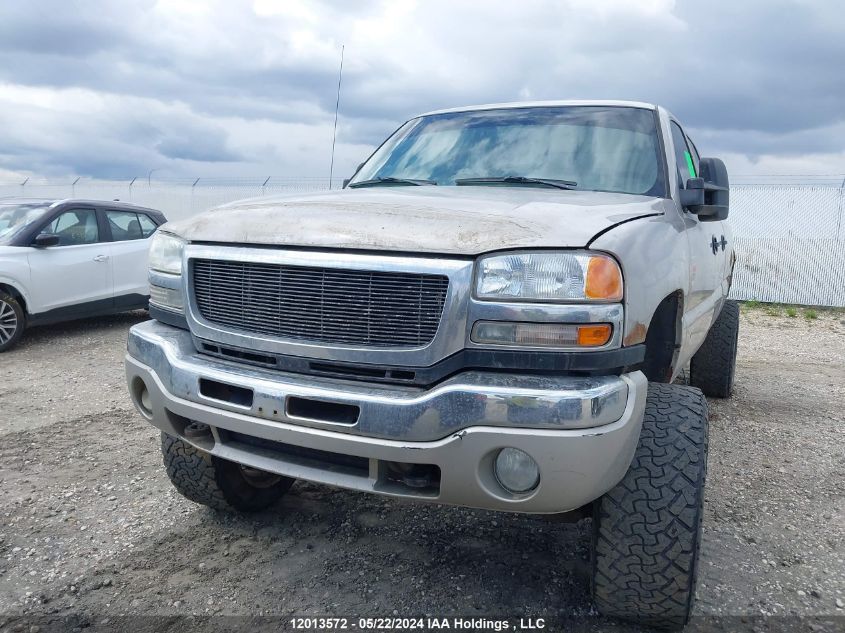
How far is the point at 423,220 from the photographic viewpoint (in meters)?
2.12

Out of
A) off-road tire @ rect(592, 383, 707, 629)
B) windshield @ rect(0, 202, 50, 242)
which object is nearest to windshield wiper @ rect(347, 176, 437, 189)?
off-road tire @ rect(592, 383, 707, 629)

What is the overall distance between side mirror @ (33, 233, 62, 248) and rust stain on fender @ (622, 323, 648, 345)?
703 cm

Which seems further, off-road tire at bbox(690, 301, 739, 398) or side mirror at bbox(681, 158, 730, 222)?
off-road tire at bbox(690, 301, 739, 398)

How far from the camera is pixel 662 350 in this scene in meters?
2.67

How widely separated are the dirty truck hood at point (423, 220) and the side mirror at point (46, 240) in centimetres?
549

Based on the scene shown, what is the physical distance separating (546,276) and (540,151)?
4.62 feet

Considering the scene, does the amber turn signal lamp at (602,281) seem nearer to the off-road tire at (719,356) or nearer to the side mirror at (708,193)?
the side mirror at (708,193)

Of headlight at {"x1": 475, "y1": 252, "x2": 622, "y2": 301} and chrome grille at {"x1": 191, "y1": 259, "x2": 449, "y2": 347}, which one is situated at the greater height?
headlight at {"x1": 475, "y1": 252, "x2": 622, "y2": 301}

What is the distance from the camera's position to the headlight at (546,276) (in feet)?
6.41

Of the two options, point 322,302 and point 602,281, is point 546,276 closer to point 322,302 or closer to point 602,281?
point 602,281

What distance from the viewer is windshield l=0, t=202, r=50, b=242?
7.33 metres

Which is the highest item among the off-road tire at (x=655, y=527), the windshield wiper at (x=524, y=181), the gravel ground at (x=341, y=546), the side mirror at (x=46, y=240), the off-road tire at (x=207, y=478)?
the windshield wiper at (x=524, y=181)

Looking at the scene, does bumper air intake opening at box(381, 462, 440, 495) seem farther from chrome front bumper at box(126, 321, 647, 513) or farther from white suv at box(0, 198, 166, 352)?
white suv at box(0, 198, 166, 352)

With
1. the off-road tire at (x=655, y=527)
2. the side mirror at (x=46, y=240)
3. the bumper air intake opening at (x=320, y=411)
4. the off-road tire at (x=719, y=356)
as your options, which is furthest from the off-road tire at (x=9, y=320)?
the off-road tire at (x=655, y=527)
